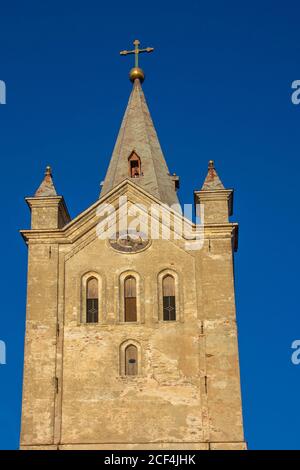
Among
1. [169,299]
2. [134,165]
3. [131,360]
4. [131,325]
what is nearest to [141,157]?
[134,165]

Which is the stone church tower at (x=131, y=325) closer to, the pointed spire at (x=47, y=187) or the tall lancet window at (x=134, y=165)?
the pointed spire at (x=47, y=187)

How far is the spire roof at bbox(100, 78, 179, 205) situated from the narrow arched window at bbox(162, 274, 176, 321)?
14.8 feet

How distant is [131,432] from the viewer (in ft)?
139

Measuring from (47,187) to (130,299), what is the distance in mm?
6081

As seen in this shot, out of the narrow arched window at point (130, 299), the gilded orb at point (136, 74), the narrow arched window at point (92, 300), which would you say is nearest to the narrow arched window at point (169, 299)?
the narrow arched window at point (130, 299)

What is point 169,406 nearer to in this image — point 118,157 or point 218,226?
point 218,226

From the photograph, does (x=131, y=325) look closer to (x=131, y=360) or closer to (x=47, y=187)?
(x=131, y=360)

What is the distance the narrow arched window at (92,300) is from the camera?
45.3 meters

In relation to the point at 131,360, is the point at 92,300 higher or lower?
higher

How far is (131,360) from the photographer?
44156 mm

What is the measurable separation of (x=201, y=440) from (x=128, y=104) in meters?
18.0

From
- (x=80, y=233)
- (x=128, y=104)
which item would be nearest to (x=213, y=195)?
(x=80, y=233)

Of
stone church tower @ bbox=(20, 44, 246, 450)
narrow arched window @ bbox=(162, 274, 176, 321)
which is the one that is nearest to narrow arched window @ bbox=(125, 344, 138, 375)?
stone church tower @ bbox=(20, 44, 246, 450)

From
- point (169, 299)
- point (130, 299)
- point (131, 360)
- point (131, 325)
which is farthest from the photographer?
point (130, 299)
